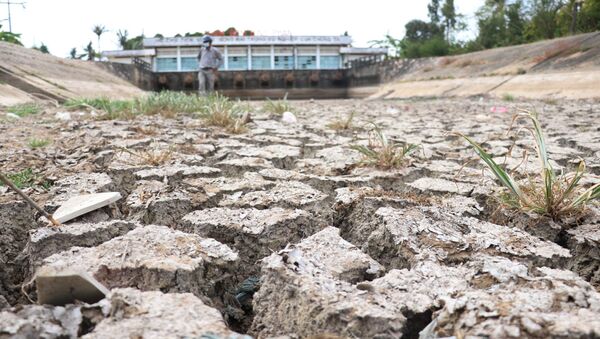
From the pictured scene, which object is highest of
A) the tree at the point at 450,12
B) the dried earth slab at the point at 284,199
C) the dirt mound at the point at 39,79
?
the tree at the point at 450,12

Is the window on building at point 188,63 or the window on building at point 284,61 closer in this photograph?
the window on building at point 188,63

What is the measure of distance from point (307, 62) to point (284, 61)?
4.94 ft

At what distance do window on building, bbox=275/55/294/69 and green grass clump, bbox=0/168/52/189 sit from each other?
29633 mm

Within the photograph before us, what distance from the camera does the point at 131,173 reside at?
6.42 ft

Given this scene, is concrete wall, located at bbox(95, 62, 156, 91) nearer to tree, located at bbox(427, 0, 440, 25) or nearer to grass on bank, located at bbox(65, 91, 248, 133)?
grass on bank, located at bbox(65, 91, 248, 133)

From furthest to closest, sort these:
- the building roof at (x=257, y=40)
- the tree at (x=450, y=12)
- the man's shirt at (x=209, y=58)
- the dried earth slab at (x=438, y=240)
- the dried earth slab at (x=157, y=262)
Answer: the tree at (x=450, y=12)
the building roof at (x=257, y=40)
the man's shirt at (x=209, y=58)
the dried earth slab at (x=438, y=240)
the dried earth slab at (x=157, y=262)

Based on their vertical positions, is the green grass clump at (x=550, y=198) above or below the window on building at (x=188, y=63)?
below

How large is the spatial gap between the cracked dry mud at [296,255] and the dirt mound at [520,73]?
6.68 meters

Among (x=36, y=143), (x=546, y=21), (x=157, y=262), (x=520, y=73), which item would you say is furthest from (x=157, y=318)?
(x=546, y=21)

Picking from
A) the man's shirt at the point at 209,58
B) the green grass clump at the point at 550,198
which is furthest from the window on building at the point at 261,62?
the green grass clump at the point at 550,198

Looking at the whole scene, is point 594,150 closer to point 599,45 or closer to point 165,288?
point 165,288

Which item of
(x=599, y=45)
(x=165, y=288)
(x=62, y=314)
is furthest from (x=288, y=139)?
(x=599, y=45)

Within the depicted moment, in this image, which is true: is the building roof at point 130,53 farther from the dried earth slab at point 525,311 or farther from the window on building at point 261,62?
the dried earth slab at point 525,311

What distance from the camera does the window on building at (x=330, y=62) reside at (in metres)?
30.9
